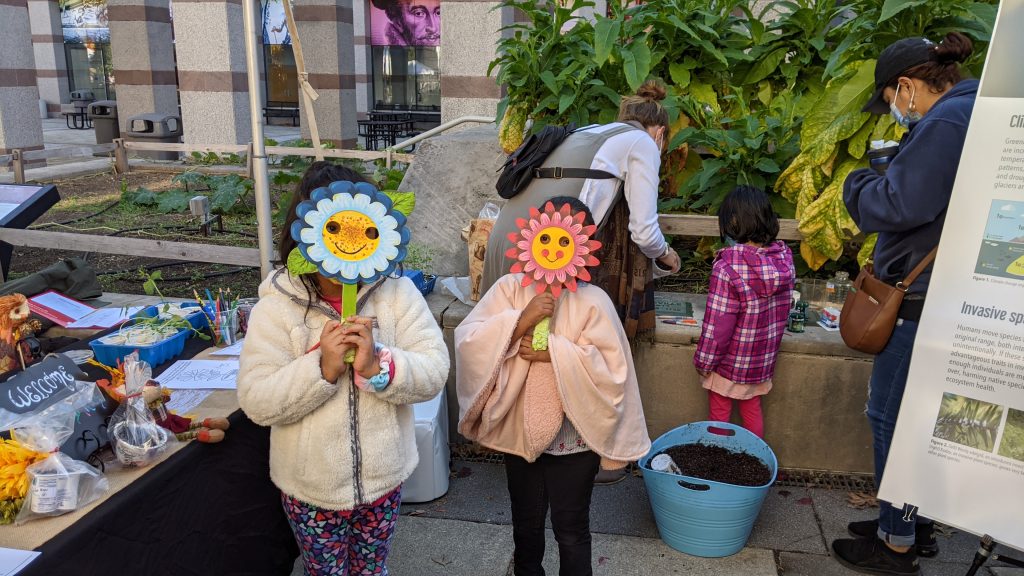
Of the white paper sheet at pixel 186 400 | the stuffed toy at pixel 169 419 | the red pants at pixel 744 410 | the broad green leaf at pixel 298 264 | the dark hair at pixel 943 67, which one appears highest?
the dark hair at pixel 943 67

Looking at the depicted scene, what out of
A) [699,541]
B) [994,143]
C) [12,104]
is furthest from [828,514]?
[12,104]

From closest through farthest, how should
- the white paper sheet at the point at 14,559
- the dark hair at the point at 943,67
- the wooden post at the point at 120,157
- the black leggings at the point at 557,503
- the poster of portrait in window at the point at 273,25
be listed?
the white paper sheet at the point at 14,559, the black leggings at the point at 557,503, the dark hair at the point at 943,67, the wooden post at the point at 120,157, the poster of portrait in window at the point at 273,25

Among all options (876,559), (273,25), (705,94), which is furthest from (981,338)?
(273,25)

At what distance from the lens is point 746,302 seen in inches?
136

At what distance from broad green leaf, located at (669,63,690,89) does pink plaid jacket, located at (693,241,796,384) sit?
1.99 meters

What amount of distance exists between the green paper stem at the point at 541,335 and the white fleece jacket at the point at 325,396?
0.34 m

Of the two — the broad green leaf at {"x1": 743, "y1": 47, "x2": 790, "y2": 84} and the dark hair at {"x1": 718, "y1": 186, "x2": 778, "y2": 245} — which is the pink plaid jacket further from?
the broad green leaf at {"x1": 743, "y1": 47, "x2": 790, "y2": 84}

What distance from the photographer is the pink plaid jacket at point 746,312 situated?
341 centimetres

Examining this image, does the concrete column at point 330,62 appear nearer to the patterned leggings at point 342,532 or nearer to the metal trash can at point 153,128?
the metal trash can at point 153,128

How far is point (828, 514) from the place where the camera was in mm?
3650

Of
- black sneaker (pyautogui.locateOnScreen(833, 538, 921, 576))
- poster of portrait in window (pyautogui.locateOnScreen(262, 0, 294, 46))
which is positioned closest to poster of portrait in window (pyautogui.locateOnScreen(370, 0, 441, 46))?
poster of portrait in window (pyautogui.locateOnScreen(262, 0, 294, 46))

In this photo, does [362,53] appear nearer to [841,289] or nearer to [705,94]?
[705,94]

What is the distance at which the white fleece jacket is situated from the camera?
2078 millimetres

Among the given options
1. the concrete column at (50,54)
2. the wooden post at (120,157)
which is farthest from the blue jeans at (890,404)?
the concrete column at (50,54)
